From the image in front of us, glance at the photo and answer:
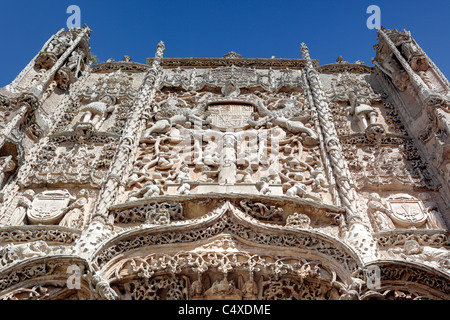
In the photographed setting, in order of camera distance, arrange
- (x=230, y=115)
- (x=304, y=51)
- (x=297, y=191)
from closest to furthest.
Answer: (x=297, y=191), (x=230, y=115), (x=304, y=51)

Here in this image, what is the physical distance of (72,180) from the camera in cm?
773

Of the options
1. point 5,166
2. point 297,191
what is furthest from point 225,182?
point 5,166

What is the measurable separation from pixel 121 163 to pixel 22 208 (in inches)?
69.5

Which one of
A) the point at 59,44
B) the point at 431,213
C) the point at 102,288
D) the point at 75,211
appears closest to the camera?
the point at 102,288

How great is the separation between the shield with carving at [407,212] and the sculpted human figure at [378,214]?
0.10 meters

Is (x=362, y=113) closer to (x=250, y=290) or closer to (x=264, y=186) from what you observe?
(x=264, y=186)

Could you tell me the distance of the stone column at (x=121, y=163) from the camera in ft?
20.0

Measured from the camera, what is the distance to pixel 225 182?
24.4ft

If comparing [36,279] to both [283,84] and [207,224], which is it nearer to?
[207,224]

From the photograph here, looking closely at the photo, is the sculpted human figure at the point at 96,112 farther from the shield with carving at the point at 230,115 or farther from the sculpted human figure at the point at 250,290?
the sculpted human figure at the point at 250,290

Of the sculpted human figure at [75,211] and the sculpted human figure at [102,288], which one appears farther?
the sculpted human figure at [75,211]

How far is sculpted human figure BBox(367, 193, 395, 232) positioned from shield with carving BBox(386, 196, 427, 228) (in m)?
0.10

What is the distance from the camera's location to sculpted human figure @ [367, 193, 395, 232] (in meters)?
6.69

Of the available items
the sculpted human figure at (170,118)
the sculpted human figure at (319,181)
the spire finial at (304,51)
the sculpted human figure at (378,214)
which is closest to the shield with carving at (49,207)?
the sculpted human figure at (170,118)
